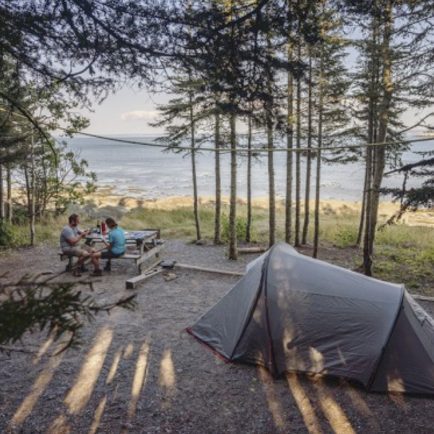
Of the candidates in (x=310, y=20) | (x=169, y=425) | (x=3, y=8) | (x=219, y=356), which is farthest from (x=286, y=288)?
(x=3, y=8)

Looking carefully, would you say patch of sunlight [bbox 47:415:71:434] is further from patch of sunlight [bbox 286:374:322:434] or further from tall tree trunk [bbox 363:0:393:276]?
tall tree trunk [bbox 363:0:393:276]

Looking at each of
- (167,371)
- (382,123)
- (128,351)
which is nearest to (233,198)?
(382,123)

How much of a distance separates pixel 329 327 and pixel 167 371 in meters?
2.39

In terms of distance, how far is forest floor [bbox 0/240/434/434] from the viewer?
436 cm

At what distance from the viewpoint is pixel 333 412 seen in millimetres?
4605

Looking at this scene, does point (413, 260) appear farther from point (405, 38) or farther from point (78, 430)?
point (78, 430)

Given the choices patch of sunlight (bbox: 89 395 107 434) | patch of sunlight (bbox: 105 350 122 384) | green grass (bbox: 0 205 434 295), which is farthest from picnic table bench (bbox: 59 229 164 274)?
patch of sunlight (bbox: 89 395 107 434)

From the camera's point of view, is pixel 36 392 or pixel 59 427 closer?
pixel 59 427

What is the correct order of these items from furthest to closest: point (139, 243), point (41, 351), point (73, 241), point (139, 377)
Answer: point (139, 243), point (73, 241), point (41, 351), point (139, 377)

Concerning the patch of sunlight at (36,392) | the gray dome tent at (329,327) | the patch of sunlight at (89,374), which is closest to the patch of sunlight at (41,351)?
the patch of sunlight at (36,392)

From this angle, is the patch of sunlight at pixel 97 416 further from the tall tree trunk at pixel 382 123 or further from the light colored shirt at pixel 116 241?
the tall tree trunk at pixel 382 123

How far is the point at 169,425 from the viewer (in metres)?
4.37

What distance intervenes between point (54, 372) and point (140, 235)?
212 inches

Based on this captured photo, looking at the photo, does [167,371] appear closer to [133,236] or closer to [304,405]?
[304,405]
